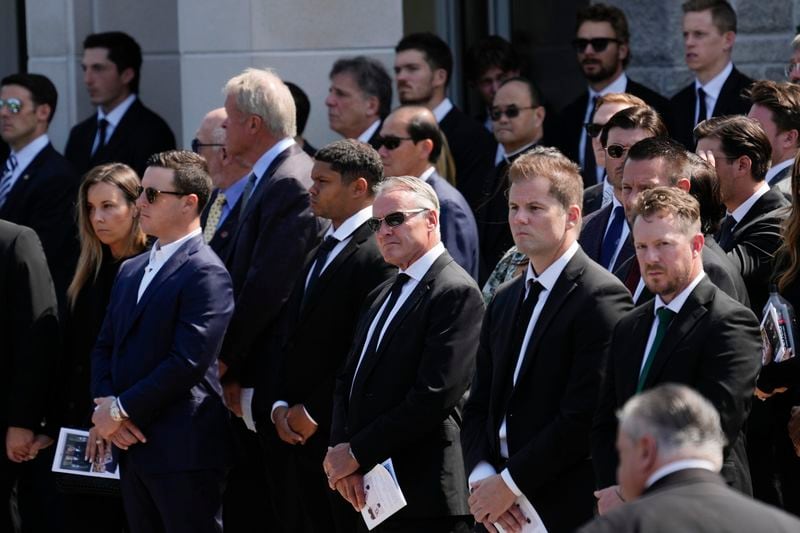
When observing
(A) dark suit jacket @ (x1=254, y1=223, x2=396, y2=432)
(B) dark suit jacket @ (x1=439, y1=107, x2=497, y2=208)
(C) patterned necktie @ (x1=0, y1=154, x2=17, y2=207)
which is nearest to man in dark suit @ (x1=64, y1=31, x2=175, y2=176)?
(C) patterned necktie @ (x1=0, y1=154, x2=17, y2=207)

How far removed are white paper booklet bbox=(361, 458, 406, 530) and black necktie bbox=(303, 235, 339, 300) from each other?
115 cm

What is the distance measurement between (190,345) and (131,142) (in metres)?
3.08

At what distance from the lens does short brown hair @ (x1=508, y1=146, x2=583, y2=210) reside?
19.0ft

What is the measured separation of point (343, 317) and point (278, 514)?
986 millimetres

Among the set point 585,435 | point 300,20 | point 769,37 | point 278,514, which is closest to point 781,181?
point 585,435

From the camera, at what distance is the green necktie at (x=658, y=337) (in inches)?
204

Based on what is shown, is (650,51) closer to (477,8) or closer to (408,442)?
(477,8)

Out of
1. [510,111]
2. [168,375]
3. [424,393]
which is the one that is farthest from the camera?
[510,111]

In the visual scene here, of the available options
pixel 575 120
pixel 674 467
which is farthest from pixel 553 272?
pixel 575 120

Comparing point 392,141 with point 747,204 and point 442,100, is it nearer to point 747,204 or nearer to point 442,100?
point 442,100

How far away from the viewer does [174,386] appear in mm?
6672

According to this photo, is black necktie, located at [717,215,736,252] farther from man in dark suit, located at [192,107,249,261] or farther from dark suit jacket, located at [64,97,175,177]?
dark suit jacket, located at [64,97,175,177]

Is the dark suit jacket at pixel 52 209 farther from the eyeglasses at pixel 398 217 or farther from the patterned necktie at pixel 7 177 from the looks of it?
the eyeglasses at pixel 398 217

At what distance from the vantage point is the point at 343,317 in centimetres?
689
